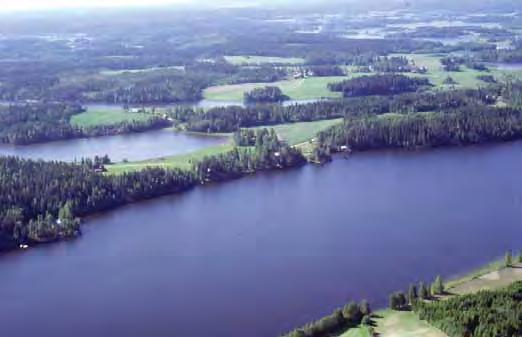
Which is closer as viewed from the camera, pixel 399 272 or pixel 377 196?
pixel 399 272

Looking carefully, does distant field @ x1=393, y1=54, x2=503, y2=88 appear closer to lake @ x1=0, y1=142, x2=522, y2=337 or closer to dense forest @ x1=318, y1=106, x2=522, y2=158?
dense forest @ x1=318, y1=106, x2=522, y2=158

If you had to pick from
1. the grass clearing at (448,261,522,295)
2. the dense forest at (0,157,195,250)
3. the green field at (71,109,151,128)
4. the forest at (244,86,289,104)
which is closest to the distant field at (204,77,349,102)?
the forest at (244,86,289,104)

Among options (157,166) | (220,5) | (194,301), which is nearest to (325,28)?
(220,5)

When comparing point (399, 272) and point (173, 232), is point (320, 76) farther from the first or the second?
point (399, 272)

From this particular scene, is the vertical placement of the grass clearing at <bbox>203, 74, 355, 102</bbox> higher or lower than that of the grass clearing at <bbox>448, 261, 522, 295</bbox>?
higher

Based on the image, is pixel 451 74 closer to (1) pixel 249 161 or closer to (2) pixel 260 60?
(2) pixel 260 60

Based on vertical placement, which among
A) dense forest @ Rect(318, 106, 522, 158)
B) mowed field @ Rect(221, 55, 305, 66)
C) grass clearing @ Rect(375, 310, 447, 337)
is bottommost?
grass clearing @ Rect(375, 310, 447, 337)
